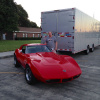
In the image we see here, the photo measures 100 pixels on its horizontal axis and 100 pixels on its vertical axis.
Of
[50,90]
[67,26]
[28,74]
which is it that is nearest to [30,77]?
[28,74]

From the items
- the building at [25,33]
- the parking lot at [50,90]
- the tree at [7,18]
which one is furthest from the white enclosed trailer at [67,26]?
the building at [25,33]

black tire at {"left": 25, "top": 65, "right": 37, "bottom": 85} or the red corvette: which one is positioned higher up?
the red corvette

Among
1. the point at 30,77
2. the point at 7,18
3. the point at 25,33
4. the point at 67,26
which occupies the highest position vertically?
the point at 7,18

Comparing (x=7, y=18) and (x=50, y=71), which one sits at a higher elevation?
(x=7, y=18)

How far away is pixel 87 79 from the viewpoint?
4961mm

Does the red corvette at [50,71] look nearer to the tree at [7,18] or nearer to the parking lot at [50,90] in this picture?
the parking lot at [50,90]

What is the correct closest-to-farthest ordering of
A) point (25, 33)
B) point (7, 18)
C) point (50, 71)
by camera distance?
point (50, 71), point (7, 18), point (25, 33)

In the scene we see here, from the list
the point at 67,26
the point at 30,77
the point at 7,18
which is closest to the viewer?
the point at 30,77

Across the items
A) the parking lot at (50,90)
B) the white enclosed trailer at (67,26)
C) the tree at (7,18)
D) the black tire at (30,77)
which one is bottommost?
the parking lot at (50,90)

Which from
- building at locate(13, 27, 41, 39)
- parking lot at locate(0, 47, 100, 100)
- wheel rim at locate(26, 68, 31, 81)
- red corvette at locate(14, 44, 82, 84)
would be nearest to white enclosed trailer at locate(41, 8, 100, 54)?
parking lot at locate(0, 47, 100, 100)

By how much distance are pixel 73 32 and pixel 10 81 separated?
5434mm

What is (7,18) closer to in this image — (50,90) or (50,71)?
(50,71)

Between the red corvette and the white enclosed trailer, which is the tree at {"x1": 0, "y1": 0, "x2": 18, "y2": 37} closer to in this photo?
the white enclosed trailer

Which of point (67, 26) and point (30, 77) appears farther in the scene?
point (67, 26)
